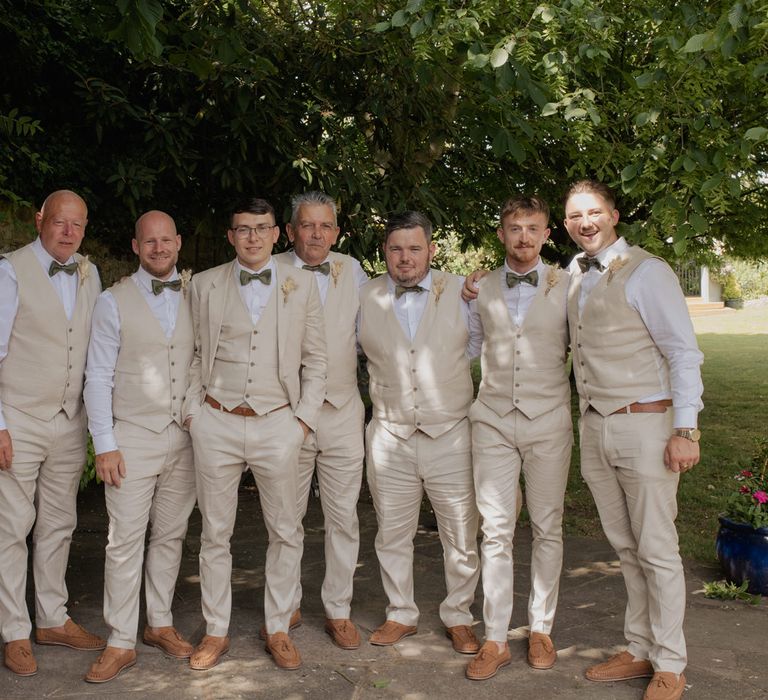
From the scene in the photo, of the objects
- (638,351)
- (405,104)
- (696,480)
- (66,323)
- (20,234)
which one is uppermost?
(405,104)

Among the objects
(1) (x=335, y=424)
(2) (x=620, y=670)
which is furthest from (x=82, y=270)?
(2) (x=620, y=670)

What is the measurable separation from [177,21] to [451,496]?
3738mm

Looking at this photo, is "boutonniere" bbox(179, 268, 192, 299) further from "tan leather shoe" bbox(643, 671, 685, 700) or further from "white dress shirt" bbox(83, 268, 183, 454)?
"tan leather shoe" bbox(643, 671, 685, 700)

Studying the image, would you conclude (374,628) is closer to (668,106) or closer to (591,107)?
(591,107)

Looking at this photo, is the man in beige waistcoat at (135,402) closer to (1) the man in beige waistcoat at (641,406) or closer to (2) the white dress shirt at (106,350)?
(2) the white dress shirt at (106,350)

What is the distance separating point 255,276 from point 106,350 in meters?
0.80

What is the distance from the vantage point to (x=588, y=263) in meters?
4.45

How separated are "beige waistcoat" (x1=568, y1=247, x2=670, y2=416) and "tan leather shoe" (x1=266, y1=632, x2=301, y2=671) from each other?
6.17ft

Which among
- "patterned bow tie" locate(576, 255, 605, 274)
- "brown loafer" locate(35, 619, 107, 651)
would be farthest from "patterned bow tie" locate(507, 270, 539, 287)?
"brown loafer" locate(35, 619, 107, 651)

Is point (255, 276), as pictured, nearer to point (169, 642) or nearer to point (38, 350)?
point (38, 350)

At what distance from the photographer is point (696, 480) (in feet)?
30.2

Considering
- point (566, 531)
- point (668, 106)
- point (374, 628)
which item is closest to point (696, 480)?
point (566, 531)

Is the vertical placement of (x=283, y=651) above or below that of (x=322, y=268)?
below

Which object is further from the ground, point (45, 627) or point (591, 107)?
point (591, 107)
